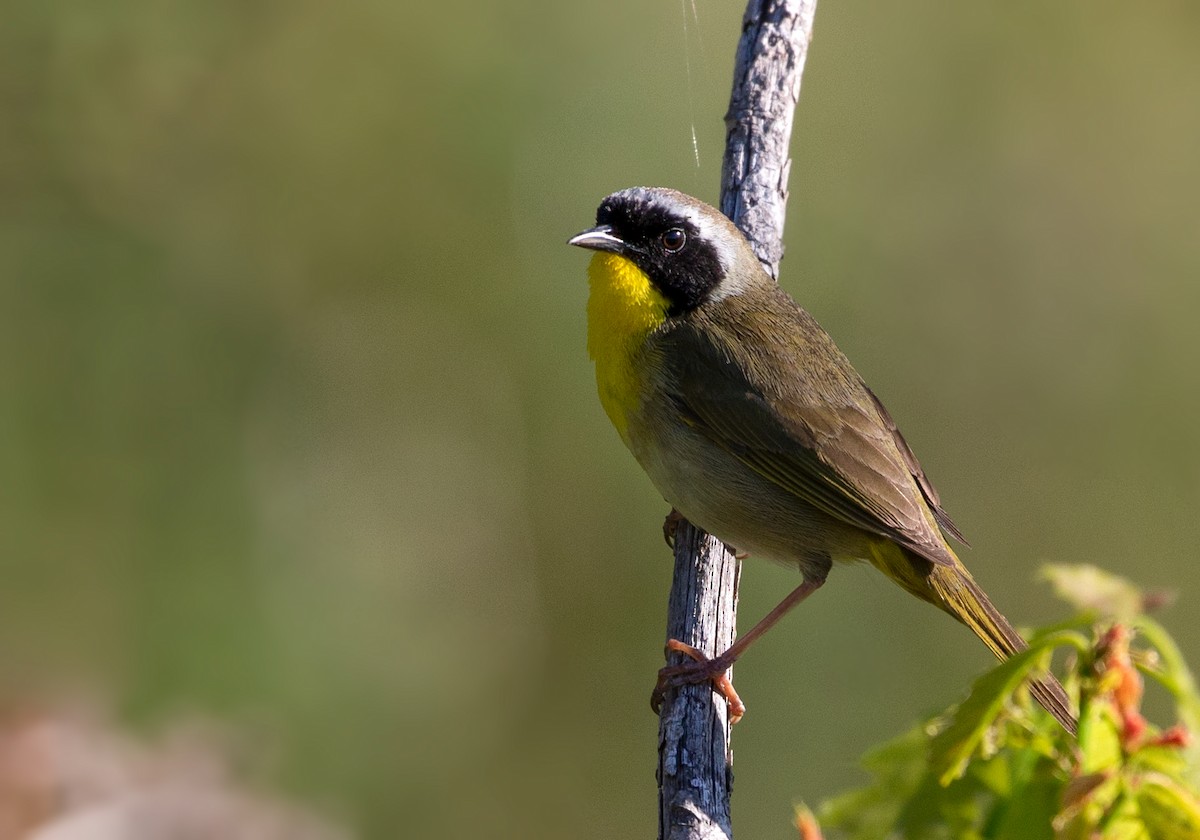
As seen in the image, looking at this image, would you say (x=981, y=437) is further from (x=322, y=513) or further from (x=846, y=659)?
(x=322, y=513)

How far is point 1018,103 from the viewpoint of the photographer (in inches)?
241

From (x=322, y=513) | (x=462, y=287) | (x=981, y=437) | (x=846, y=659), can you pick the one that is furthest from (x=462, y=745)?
(x=981, y=437)

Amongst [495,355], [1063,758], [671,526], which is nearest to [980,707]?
[1063,758]

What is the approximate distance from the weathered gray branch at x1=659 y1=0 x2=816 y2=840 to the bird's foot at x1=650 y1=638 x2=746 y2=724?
0.03 meters

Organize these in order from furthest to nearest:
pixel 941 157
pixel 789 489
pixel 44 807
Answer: pixel 941 157, pixel 789 489, pixel 44 807

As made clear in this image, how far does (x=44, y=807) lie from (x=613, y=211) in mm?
2402

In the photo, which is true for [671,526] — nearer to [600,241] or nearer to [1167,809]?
[600,241]

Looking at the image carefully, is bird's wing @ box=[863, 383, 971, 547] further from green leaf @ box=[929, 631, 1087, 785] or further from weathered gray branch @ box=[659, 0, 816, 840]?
green leaf @ box=[929, 631, 1087, 785]

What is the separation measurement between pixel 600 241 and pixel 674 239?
23cm

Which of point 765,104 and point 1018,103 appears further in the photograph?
point 1018,103

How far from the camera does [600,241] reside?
3834 millimetres

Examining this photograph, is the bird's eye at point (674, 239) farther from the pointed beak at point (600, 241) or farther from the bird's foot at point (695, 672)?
the bird's foot at point (695, 672)

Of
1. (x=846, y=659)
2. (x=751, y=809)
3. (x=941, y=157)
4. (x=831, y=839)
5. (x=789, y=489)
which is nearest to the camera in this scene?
(x=831, y=839)

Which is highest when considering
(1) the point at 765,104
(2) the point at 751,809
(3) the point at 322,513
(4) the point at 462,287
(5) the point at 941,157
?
(5) the point at 941,157
